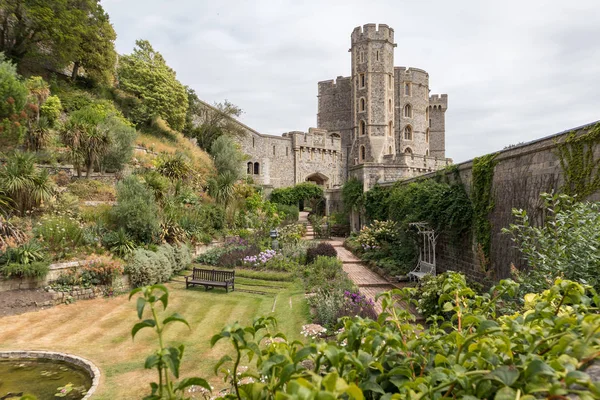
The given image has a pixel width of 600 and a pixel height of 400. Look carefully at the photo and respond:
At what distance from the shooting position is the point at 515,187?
7.83 metres

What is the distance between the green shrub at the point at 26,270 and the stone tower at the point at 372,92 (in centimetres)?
2997

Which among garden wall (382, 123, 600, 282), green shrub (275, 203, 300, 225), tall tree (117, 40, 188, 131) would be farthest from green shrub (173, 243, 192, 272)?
tall tree (117, 40, 188, 131)

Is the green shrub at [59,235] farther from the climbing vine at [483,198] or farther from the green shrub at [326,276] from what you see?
the climbing vine at [483,198]

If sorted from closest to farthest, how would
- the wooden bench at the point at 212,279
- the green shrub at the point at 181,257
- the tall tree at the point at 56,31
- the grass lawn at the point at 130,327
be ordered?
the grass lawn at the point at 130,327 → the wooden bench at the point at 212,279 → the green shrub at the point at 181,257 → the tall tree at the point at 56,31

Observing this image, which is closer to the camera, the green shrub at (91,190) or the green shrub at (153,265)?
the green shrub at (153,265)

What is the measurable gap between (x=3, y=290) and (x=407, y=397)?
36.8ft

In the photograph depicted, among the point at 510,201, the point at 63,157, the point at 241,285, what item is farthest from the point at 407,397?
the point at 63,157

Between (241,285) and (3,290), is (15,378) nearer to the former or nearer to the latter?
(3,290)

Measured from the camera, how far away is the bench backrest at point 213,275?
10875 mm

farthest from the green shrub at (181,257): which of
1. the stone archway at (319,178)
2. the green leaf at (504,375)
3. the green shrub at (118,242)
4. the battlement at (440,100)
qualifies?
the battlement at (440,100)

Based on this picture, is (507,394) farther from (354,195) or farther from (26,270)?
(354,195)

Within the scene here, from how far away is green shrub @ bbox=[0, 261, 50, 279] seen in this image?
880 cm

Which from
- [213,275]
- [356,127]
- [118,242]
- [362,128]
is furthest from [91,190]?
[362,128]

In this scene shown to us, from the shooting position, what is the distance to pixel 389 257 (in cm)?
1373
